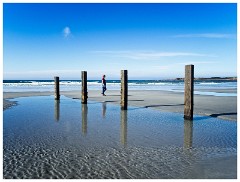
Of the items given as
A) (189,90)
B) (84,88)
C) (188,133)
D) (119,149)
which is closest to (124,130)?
(188,133)

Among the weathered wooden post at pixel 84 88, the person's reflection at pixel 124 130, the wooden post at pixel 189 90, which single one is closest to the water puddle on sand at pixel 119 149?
the person's reflection at pixel 124 130

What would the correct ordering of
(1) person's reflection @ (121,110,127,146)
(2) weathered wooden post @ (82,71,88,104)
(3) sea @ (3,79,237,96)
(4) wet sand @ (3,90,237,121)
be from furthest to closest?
(3) sea @ (3,79,237,96) < (2) weathered wooden post @ (82,71,88,104) < (4) wet sand @ (3,90,237,121) < (1) person's reflection @ (121,110,127,146)

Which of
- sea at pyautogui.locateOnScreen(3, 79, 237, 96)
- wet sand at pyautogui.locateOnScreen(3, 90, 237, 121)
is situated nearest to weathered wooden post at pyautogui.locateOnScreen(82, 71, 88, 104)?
wet sand at pyautogui.locateOnScreen(3, 90, 237, 121)

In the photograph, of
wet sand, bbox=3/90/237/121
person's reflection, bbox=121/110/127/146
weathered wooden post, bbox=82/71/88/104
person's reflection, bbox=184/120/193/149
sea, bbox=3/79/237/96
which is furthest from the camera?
sea, bbox=3/79/237/96

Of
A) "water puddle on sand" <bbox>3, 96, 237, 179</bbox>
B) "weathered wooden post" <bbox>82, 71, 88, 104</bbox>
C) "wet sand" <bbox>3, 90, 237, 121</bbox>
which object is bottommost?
"water puddle on sand" <bbox>3, 96, 237, 179</bbox>

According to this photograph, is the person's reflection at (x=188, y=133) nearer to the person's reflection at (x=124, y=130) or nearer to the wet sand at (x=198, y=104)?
the person's reflection at (x=124, y=130)

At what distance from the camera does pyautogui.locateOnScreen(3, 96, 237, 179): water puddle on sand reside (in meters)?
4.87

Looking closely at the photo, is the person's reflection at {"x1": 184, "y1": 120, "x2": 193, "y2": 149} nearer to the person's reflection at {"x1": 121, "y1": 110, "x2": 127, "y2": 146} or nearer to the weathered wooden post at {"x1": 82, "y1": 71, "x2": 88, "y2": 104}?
the person's reflection at {"x1": 121, "y1": 110, "x2": 127, "y2": 146}

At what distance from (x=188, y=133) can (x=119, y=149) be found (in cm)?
271

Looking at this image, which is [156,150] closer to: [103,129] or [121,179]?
[121,179]

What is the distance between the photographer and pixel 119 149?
6289 millimetres

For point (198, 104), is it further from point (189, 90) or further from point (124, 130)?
point (124, 130)

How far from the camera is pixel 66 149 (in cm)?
628

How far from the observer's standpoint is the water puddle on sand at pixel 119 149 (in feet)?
16.0
